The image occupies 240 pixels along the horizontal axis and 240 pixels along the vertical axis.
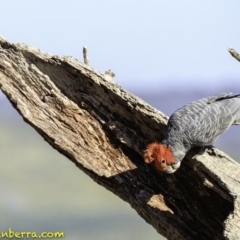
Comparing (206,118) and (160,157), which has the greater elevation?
(206,118)

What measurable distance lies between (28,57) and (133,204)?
1.93 meters

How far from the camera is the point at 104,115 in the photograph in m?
5.50

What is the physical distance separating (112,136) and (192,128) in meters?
0.87

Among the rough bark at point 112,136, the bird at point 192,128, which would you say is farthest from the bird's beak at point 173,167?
the rough bark at point 112,136

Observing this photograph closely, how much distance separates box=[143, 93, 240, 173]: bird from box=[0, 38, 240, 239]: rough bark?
0.18 metres

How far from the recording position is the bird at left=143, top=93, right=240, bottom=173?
499cm

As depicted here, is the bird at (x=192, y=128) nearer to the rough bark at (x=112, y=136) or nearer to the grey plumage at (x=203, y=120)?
the grey plumage at (x=203, y=120)

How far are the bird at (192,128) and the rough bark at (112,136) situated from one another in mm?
181

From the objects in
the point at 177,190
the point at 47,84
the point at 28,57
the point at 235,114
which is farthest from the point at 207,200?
the point at 28,57

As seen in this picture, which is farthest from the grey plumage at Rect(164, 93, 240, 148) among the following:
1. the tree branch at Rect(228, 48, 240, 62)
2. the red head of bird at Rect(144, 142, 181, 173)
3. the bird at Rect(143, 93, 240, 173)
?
the tree branch at Rect(228, 48, 240, 62)

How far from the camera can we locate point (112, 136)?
18.1 ft

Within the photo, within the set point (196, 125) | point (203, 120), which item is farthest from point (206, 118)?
point (196, 125)

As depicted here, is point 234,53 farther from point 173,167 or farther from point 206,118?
point 173,167

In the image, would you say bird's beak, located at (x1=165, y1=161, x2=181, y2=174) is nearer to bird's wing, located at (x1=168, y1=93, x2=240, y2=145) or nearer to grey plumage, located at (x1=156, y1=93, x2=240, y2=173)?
grey plumage, located at (x1=156, y1=93, x2=240, y2=173)
